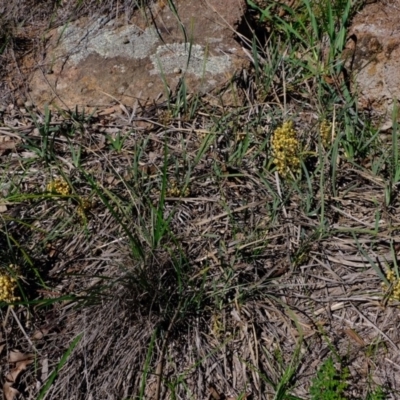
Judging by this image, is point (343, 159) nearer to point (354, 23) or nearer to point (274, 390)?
point (354, 23)

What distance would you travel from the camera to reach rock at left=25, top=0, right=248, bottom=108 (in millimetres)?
2836

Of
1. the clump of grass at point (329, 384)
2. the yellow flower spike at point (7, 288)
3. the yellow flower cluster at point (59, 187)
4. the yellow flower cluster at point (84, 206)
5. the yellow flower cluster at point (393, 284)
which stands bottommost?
the clump of grass at point (329, 384)

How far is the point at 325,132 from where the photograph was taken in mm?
2545

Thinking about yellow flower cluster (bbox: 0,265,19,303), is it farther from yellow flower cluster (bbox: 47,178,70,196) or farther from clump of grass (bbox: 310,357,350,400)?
clump of grass (bbox: 310,357,350,400)

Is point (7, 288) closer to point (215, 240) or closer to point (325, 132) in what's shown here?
point (215, 240)

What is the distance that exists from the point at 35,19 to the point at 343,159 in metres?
1.71

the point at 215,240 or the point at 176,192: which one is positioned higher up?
the point at 176,192

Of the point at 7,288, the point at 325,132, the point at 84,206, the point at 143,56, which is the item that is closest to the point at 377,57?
the point at 325,132

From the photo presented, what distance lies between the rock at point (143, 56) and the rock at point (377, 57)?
525mm

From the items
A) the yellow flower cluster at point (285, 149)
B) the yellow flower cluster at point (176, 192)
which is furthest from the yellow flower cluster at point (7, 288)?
the yellow flower cluster at point (285, 149)

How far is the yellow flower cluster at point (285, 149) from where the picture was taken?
244cm

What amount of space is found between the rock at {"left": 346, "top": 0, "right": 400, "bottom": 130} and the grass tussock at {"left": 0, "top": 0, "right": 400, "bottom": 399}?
69 millimetres

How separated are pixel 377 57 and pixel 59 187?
1534mm

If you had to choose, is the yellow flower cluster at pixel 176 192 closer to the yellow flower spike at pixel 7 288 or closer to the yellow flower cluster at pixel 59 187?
the yellow flower cluster at pixel 59 187
